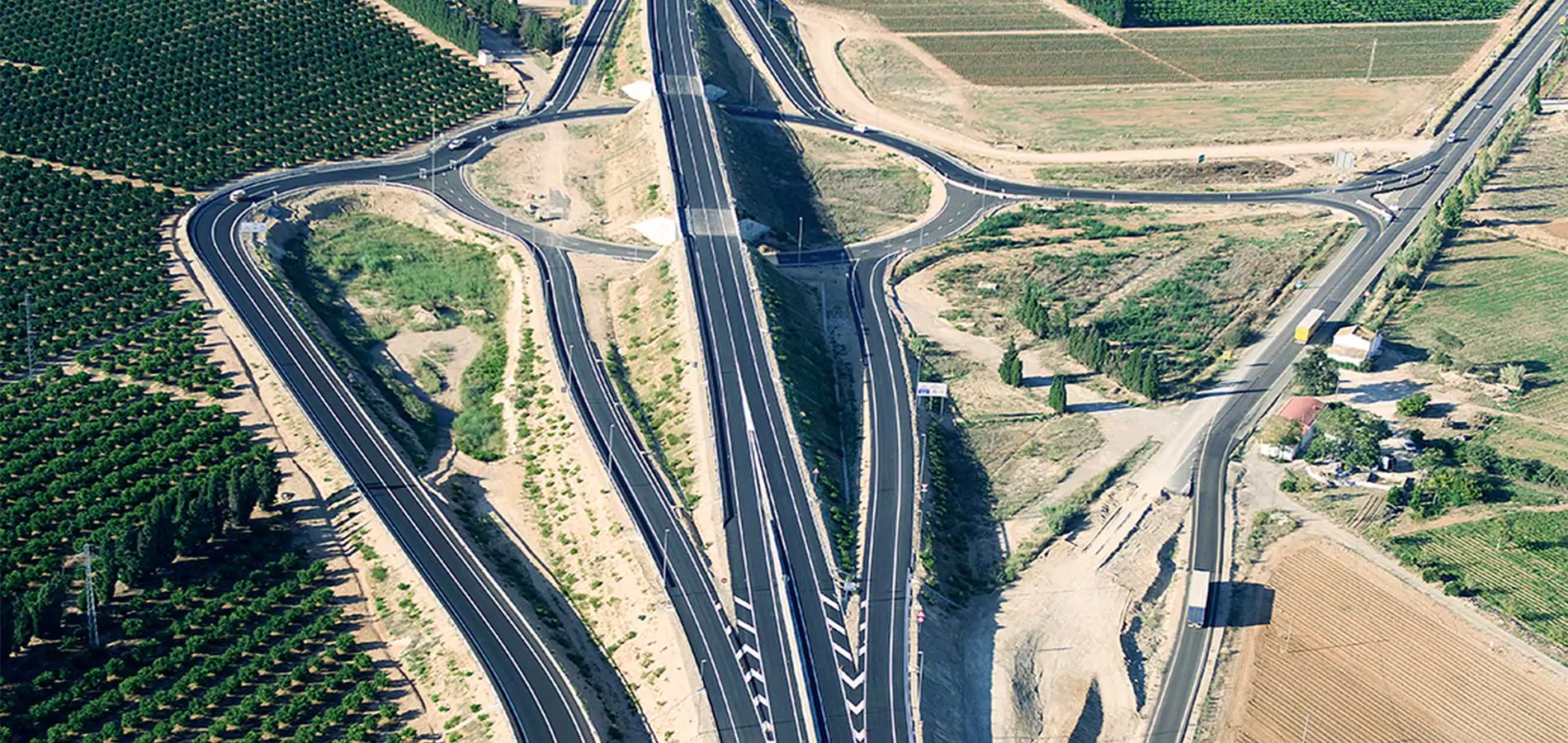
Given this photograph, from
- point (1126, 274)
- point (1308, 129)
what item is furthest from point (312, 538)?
point (1308, 129)

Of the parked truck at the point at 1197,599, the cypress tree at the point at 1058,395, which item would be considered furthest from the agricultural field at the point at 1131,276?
the parked truck at the point at 1197,599

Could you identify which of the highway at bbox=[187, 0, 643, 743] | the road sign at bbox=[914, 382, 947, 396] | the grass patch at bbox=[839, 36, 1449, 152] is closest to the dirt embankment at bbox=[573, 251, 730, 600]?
the highway at bbox=[187, 0, 643, 743]

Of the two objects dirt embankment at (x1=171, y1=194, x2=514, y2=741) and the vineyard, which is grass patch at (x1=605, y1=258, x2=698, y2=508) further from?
the vineyard

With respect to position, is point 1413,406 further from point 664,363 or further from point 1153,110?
point 1153,110

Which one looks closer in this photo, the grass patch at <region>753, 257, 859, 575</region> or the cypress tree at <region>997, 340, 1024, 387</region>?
the grass patch at <region>753, 257, 859, 575</region>

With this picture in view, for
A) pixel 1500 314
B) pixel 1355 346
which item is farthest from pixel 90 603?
pixel 1500 314

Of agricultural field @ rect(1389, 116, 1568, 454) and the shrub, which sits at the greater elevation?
agricultural field @ rect(1389, 116, 1568, 454)

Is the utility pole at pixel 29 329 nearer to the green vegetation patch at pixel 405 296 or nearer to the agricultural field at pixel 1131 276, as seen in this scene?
the green vegetation patch at pixel 405 296

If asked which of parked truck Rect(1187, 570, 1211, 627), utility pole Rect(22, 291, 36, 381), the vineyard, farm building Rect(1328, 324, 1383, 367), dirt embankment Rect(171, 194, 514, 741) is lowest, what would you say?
parked truck Rect(1187, 570, 1211, 627)
